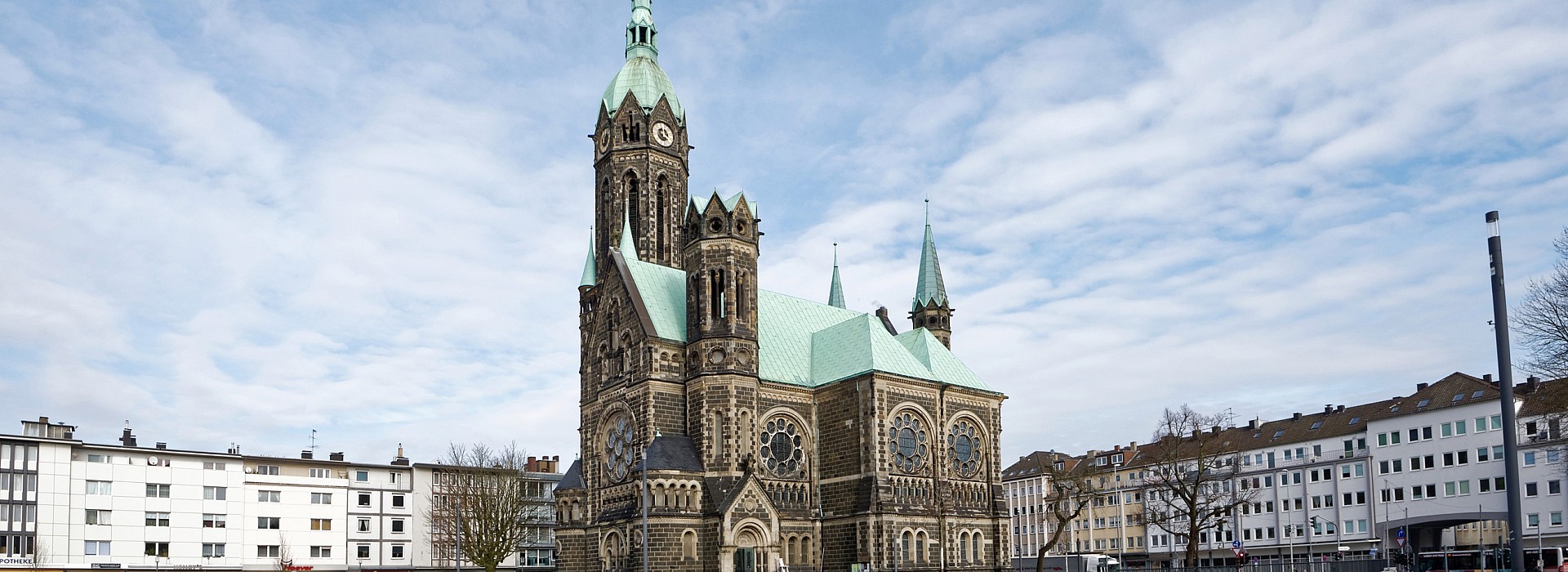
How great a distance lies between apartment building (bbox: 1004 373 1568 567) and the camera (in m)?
79.9

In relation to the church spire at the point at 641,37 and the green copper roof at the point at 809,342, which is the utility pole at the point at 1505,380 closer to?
the green copper roof at the point at 809,342

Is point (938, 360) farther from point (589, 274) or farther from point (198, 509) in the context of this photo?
point (198, 509)

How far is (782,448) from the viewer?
63.4 m

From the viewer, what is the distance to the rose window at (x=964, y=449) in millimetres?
66312

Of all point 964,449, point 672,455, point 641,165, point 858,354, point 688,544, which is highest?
point 641,165

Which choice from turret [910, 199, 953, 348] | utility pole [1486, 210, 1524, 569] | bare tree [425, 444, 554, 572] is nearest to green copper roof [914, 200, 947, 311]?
turret [910, 199, 953, 348]

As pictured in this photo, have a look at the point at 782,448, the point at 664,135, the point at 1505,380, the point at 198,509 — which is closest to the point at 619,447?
the point at 782,448

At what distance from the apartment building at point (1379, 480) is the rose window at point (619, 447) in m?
30.2

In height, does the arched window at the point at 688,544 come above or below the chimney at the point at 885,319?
below

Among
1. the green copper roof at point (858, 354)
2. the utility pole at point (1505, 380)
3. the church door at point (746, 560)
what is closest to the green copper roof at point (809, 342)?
the green copper roof at point (858, 354)

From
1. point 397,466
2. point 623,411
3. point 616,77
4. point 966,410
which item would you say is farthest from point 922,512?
point 397,466

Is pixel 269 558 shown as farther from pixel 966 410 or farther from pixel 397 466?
pixel 966 410

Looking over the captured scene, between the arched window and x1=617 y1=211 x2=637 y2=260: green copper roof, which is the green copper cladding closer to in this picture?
x1=617 y1=211 x2=637 y2=260: green copper roof

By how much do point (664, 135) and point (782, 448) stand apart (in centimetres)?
2155
